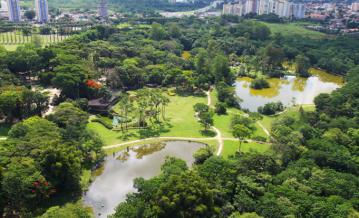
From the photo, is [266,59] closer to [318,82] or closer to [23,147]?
[318,82]

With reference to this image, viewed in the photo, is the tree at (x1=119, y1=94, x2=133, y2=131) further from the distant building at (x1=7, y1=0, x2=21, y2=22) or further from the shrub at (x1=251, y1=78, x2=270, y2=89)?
the distant building at (x1=7, y1=0, x2=21, y2=22)

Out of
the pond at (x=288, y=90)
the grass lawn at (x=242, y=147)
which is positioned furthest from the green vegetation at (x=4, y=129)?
the pond at (x=288, y=90)

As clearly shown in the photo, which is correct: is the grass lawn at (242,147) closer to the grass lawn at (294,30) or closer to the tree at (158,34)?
the tree at (158,34)

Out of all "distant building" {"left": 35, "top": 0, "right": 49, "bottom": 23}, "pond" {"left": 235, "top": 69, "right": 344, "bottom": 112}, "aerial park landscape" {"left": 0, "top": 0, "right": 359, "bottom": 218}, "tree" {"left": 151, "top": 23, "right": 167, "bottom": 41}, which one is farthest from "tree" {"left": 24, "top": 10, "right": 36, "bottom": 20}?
"pond" {"left": 235, "top": 69, "right": 344, "bottom": 112}

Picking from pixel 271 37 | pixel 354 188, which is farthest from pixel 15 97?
pixel 271 37

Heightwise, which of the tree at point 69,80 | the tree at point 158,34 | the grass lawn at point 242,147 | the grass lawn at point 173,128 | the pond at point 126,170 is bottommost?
the pond at point 126,170

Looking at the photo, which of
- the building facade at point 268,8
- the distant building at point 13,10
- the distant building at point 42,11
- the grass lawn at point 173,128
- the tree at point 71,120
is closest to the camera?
the tree at point 71,120

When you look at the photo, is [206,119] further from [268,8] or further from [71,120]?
[268,8]
